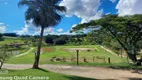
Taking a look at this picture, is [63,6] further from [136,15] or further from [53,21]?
[136,15]

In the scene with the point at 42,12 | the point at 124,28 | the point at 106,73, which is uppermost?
the point at 42,12

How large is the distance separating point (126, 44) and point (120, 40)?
1046 millimetres

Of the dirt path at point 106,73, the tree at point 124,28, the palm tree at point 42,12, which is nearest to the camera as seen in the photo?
the dirt path at point 106,73

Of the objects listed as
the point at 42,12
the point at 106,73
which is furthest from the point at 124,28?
the point at 42,12

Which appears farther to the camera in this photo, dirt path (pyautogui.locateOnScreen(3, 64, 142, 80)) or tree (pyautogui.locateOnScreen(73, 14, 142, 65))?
tree (pyautogui.locateOnScreen(73, 14, 142, 65))

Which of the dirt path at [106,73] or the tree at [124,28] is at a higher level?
the tree at [124,28]

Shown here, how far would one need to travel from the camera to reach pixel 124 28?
2392 cm

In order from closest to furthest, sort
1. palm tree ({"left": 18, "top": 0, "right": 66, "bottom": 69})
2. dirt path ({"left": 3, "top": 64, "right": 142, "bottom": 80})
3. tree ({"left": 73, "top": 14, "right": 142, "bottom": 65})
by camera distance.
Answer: dirt path ({"left": 3, "top": 64, "right": 142, "bottom": 80}) → palm tree ({"left": 18, "top": 0, "right": 66, "bottom": 69}) → tree ({"left": 73, "top": 14, "right": 142, "bottom": 65})

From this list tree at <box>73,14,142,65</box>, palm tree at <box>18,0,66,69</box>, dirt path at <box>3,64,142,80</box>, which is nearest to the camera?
dirt path at <box>3,64,142,80</box>

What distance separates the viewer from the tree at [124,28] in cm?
2331

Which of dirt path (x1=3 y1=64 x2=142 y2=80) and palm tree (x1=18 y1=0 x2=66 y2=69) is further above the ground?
palm tree (x1=18 y1=0 x2=66 y2=69)

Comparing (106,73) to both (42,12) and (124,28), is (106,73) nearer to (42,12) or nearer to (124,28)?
(124,28)

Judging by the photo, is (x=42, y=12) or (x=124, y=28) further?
(x=124, y=28)

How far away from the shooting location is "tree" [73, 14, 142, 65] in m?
23.3
